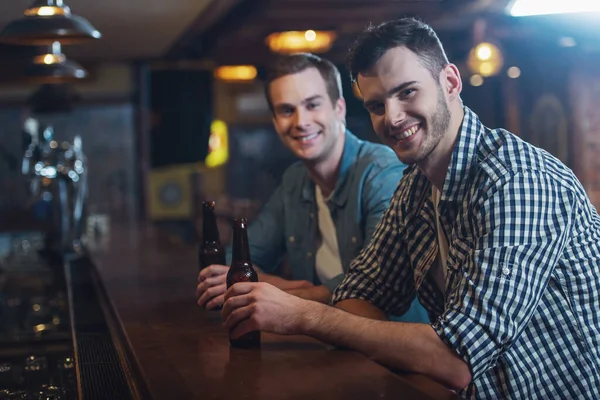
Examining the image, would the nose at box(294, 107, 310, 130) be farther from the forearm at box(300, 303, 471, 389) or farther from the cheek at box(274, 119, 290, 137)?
the forearm at box(300, 303, 471, 389)

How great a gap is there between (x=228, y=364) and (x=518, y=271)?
60 centimetres

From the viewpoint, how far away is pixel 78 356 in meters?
2.05

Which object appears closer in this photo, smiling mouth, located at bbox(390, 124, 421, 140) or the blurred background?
smiling mouth, located at bbox(390, 124, 421, 140)

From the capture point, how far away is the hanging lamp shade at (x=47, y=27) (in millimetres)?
2934

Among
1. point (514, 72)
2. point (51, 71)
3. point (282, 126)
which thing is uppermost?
point (514, 72)

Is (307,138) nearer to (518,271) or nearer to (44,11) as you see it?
(44,11)

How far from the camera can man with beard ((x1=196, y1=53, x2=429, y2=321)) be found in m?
2.71

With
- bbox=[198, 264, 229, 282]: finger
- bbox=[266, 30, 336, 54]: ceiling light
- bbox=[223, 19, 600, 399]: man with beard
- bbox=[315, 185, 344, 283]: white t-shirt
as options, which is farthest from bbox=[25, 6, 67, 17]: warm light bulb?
bbox=[266, 30, 336, 54]: ceiling light

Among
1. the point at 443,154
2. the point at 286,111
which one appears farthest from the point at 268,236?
the point at 443,154

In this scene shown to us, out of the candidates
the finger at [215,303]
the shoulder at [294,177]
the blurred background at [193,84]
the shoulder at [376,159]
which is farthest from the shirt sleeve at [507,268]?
the blurred background at [193,84]

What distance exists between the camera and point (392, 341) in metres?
1.64

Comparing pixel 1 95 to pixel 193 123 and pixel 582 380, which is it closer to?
pixel 193 123

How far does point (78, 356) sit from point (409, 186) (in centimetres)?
95

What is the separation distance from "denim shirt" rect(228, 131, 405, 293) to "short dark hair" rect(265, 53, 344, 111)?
174 millimetres
